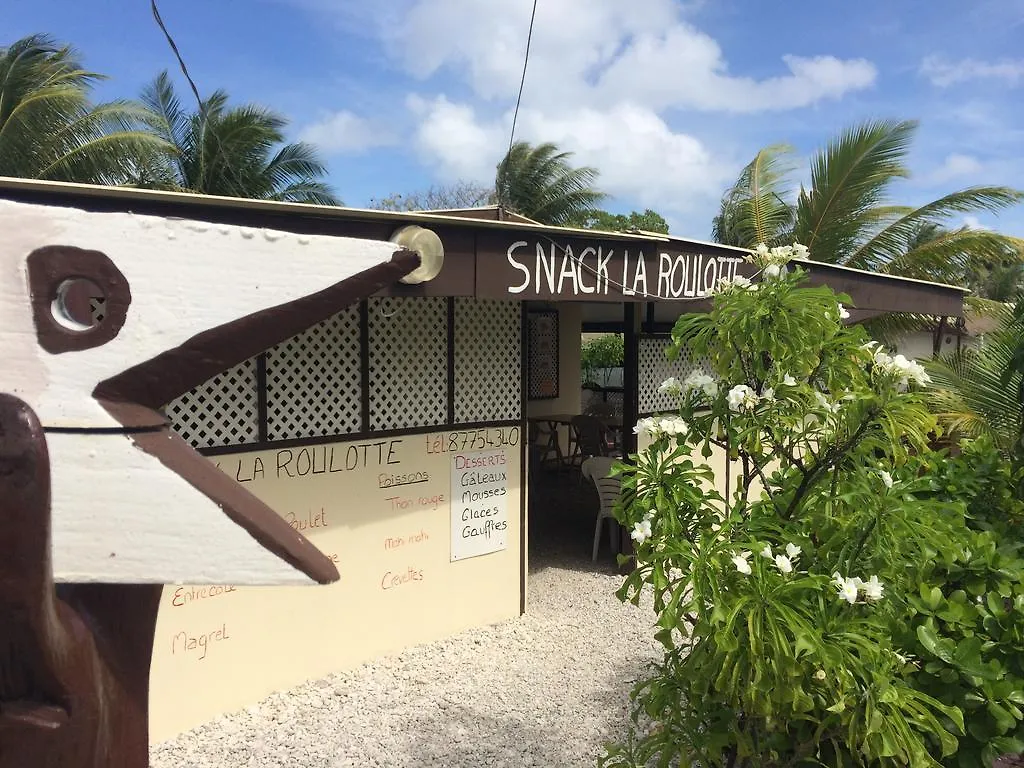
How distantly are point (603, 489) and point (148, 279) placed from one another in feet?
18.9

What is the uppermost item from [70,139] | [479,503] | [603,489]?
[70,139]

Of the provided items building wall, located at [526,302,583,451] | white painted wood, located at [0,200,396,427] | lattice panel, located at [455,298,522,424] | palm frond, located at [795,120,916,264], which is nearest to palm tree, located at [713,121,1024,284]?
palm frond, located at [795,120,916,264]

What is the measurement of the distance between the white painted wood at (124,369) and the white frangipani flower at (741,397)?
1.48m

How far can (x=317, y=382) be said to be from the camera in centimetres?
428

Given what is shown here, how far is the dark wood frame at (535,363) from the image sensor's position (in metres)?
8.71

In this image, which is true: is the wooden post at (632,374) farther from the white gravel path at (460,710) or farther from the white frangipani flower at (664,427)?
the white frangipani flower at (664,427)

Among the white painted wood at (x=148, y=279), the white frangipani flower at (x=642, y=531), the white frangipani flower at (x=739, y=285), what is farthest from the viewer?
the white frangipani flower at (x=739, y=285)

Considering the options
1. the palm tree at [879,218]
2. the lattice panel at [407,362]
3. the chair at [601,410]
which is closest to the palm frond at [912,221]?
the palm tree at [879,218]

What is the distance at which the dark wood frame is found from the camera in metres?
8.71

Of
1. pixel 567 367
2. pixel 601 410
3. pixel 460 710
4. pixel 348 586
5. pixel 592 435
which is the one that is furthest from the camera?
pixel 601 410

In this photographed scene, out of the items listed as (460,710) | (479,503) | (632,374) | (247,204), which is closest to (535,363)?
(632,374)

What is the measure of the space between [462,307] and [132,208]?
2.34 meters

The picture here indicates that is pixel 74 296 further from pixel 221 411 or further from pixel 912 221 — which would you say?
pixel 912 221

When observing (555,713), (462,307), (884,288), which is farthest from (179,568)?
(884,288)
